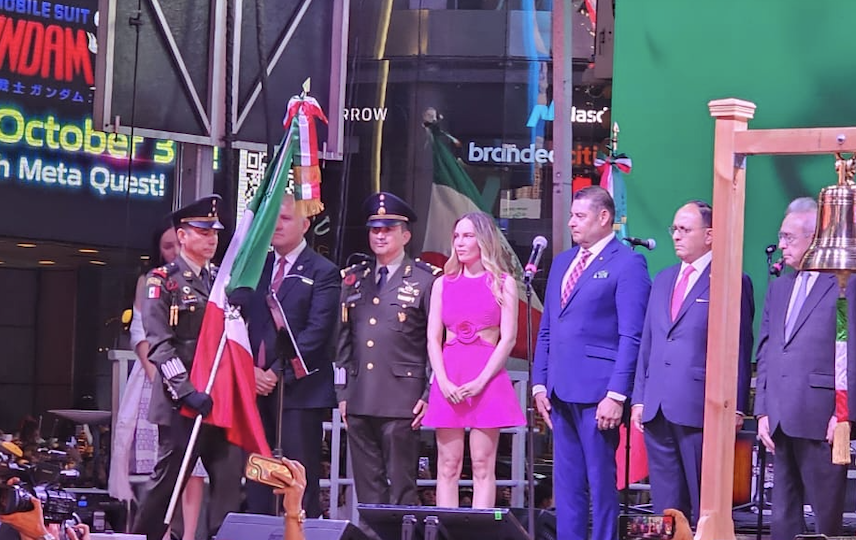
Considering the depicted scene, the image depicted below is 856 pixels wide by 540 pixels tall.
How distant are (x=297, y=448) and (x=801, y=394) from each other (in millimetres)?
2529

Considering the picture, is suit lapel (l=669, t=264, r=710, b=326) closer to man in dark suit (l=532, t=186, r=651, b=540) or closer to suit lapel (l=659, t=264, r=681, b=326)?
suit lapel (l=659, t=264, r=681, b=326)

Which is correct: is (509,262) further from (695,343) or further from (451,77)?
(695,343)

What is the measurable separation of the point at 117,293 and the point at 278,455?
1318 mm

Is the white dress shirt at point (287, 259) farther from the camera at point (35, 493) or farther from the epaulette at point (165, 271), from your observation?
the camera at point (35, 493)

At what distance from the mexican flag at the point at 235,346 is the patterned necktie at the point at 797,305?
252 cm

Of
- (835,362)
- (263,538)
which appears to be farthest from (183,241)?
(835,362)

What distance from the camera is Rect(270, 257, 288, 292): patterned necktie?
25.6ft

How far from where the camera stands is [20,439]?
26.1 feet

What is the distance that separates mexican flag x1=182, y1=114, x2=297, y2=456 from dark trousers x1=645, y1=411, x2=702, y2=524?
1.90 m

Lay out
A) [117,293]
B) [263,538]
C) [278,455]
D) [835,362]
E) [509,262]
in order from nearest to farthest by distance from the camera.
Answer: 1. [263,538]
2. [835,362]
3. [278,455]
4. [117,293]
5. [509,262]

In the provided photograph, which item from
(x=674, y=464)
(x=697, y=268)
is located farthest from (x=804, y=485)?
(x=697, y=268)

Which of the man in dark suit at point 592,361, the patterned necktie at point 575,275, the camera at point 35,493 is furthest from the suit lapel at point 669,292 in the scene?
the camera at point 35,493

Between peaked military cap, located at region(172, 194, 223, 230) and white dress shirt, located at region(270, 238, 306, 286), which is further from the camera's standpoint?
white dress shirt, located at region(270, 238, 306, 286)

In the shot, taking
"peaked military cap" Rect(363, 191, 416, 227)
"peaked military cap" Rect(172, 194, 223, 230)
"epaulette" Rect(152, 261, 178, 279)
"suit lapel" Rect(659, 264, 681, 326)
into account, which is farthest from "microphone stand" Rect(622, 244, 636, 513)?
"epaulette" Rect(152, 261, 178, 279)
